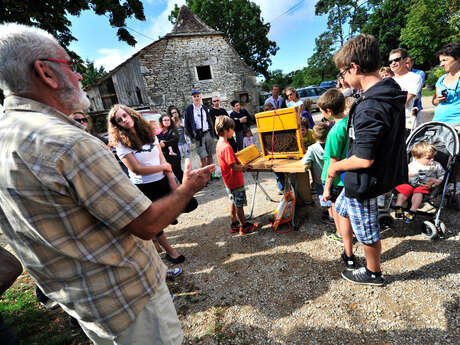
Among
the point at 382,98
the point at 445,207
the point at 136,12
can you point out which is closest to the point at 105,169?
the point at 382,98

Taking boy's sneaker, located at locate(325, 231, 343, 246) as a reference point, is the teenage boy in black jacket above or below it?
above

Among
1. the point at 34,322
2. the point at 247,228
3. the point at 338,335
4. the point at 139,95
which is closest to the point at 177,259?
the point at 247,228

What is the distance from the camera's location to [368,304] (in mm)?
2146

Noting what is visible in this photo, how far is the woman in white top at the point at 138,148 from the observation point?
8.25 feet

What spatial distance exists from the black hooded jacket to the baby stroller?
142cm

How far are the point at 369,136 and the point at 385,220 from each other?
2.22m

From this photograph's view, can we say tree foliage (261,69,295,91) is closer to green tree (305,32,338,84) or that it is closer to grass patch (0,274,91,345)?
green tree (305,32,338,84)

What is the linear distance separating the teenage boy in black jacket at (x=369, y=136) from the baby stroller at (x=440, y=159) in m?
1.37

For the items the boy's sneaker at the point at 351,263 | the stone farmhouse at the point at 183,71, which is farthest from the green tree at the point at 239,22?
the boy's sneaker at the point at 351,263

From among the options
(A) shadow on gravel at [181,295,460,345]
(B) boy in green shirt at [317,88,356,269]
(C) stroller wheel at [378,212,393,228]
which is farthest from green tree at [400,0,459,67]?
(A) shadow on gravel at [181,295,460,345]

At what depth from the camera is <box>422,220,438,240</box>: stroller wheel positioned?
2721 mm

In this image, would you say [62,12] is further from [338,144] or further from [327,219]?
[327,219]

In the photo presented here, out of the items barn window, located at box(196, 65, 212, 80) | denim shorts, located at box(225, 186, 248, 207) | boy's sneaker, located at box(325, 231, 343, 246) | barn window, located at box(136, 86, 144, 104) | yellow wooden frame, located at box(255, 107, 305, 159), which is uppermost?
barn window, located at box(196, 65, 212, 80)

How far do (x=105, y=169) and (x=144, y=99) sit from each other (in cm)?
1743
